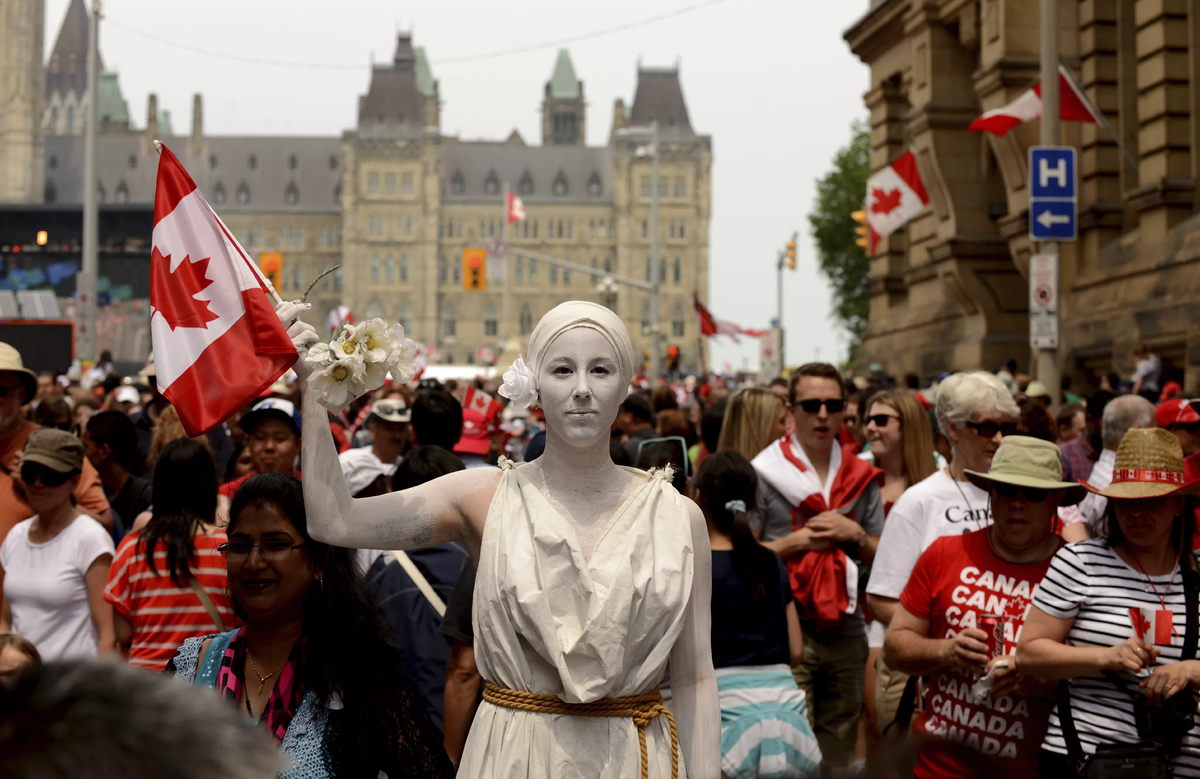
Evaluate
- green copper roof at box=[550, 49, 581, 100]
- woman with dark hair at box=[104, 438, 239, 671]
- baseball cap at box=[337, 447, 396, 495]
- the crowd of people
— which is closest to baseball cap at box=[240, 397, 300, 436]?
the crowd of people

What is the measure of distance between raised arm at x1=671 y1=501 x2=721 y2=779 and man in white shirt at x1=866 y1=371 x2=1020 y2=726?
2.34m

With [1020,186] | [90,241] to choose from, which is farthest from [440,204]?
[1020,186]

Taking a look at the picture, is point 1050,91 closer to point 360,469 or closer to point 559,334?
point 360,469

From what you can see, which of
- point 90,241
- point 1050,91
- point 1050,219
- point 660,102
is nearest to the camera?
point 1050,91

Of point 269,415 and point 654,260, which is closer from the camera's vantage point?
point 269,415

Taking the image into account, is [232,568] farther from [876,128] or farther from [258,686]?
[876,128]

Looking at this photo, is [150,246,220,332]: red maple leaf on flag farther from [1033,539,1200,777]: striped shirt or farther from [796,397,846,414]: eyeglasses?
[796,397,846,414]: eyeglasses

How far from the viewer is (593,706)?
312cm

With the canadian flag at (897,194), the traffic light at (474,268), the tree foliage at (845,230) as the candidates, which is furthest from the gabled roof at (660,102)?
the canadian flag at (897,194)

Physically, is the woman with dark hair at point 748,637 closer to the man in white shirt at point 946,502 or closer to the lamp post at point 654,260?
the man in white shirt at point 946,502

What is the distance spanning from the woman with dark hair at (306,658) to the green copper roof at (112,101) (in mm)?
177001

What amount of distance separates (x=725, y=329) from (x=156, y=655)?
3288 centimetres

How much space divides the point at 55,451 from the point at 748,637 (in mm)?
2803

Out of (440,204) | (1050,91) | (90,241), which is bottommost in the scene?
(90,241)
